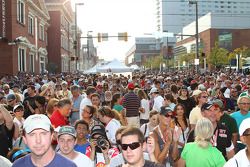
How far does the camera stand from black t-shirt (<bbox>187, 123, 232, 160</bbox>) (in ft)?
21.0

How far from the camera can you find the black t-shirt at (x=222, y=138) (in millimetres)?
6391

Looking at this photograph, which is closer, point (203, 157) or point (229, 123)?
point (203, 157)

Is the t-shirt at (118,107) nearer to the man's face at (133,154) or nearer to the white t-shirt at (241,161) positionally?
the white t-shirt at (241,161)

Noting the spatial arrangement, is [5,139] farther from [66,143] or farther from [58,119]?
[66,143]

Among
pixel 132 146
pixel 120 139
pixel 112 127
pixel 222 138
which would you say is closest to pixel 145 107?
pixel 112 127

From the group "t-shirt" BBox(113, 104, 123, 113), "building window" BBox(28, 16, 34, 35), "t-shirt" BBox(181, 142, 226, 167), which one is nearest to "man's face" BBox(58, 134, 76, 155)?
"t-shirt" BBox(181, 142, 226, 167)

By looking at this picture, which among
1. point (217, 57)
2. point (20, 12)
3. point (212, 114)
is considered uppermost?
point (20, 12)

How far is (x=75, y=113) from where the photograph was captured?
36.8ft

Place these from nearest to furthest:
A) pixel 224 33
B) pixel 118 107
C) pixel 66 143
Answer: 1. pixel 66 143
2. pixel 118 107
3. pixel 224 33

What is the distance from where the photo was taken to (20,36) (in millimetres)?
36312

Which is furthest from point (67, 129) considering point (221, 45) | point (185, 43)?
point (185, 43)

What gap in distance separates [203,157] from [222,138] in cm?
120

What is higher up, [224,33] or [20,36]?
[224,33]

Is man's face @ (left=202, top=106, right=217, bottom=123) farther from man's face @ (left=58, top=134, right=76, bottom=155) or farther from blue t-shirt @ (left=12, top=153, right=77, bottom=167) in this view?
blue t-shirt @ (left=12, top=153, right=77, bottom=167)
